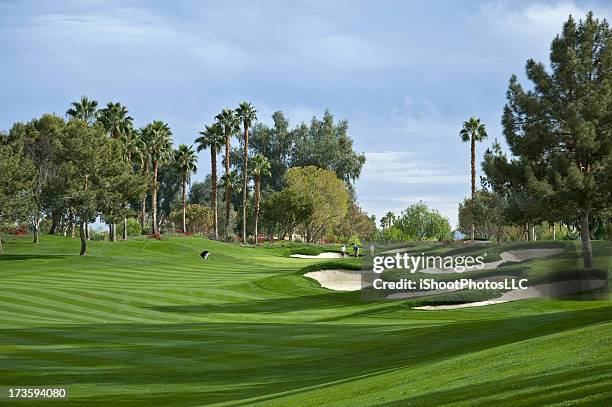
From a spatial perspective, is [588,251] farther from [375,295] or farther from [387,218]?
[387,218]

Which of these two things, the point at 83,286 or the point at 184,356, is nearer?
the point at 184,356

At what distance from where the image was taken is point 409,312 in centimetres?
3681

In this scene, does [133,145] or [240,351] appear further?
[133,145]

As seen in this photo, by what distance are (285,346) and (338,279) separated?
2889 centimetres

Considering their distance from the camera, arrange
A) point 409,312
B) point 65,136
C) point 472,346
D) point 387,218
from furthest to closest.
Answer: point 387,218 → point 65,136 → point 409,312 → point 472,346

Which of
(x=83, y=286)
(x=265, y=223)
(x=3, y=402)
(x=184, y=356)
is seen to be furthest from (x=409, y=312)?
(x=265, y=223)

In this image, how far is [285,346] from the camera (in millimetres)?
24609

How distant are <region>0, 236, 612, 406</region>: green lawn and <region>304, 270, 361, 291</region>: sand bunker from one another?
297 cm

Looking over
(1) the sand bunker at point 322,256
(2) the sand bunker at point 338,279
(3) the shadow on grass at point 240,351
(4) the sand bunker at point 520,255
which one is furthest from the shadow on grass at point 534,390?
(1) the sand bunker at point 322,256

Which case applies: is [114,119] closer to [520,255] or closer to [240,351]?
[520,255]

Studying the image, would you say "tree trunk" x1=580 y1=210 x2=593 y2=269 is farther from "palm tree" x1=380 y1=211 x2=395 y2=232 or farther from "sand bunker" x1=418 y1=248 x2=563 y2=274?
"palm tree" x1=380 y1=211 x2=395 y2=232

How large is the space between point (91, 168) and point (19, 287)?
32.0 m

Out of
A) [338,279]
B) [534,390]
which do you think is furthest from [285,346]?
[338,279]

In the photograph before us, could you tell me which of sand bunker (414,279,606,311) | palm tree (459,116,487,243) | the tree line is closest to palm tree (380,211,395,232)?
the tree line
